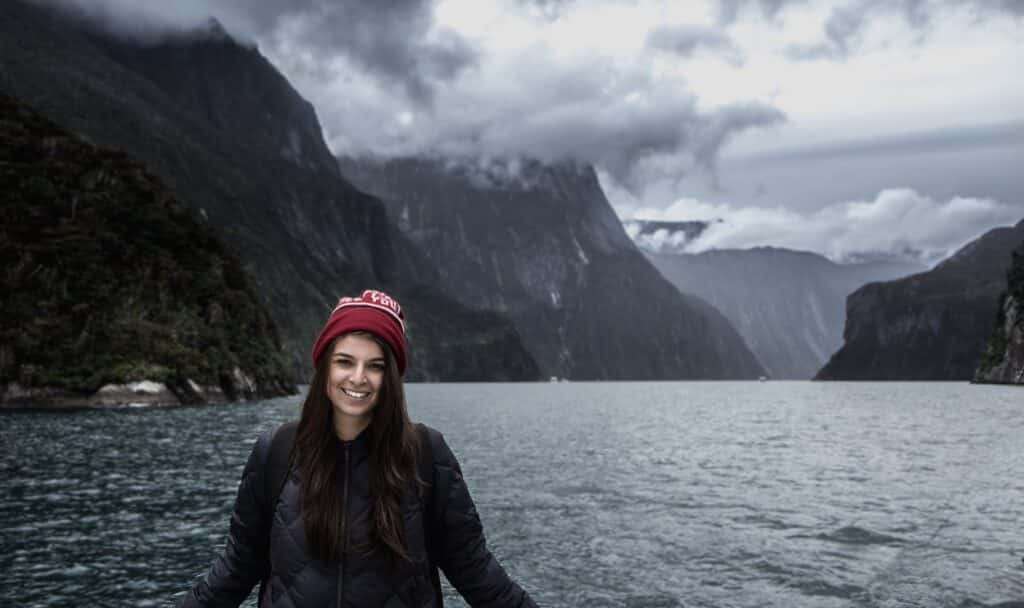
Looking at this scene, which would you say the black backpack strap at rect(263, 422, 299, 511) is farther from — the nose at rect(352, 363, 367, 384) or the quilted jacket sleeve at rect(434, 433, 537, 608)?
the quilted jacket sleeve at rect(434, 433, 537, 608)

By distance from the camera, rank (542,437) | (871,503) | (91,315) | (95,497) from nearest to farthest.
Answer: (95,497) < (871,503) < (542,437) < (91,315)

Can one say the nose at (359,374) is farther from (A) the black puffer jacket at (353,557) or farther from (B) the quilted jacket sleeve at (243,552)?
(B) the quilted jacket sleeve at (243,552)

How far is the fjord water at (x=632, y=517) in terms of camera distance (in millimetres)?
19156

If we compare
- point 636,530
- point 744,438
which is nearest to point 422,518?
point 636,530

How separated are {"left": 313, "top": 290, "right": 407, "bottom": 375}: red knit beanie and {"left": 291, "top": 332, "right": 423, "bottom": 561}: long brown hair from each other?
2.4 inches

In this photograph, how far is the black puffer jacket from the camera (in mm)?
4562

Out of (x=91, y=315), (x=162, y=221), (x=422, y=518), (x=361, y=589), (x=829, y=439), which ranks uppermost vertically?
(x=162, y=221)

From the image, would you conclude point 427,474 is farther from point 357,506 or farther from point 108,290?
point 108,290

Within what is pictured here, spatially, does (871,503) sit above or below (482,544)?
below

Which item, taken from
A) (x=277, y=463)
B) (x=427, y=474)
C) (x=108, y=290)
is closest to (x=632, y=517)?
(x=427, y=474)

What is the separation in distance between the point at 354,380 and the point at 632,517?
25.9 m

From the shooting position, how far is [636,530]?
26453mm

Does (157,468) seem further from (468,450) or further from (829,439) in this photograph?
(829,439)

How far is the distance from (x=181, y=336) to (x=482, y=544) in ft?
371
